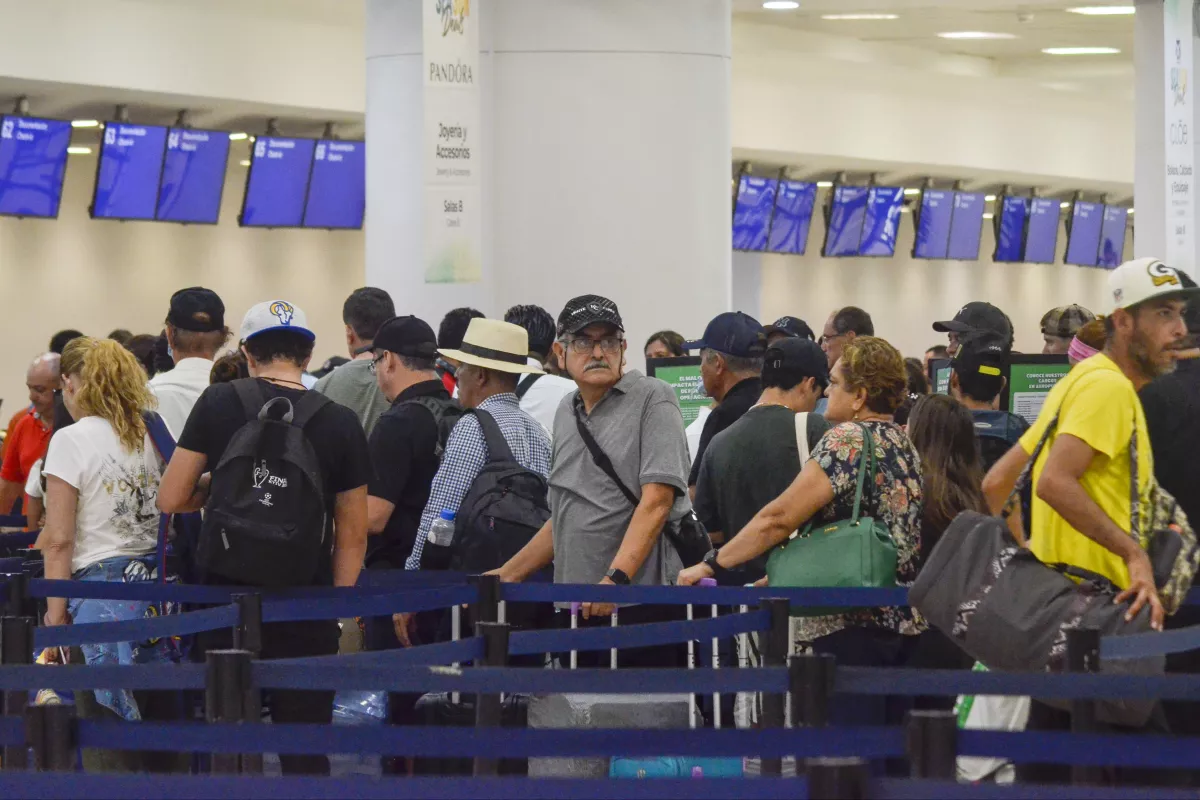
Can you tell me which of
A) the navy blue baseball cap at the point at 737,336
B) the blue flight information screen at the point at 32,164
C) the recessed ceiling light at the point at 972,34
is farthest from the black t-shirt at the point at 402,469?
the recessed ceiling light at the point at 972,34

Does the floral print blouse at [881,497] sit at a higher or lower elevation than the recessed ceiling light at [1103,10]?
lower

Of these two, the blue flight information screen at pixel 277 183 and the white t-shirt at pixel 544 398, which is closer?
the white t-shirt at pixel 544 398

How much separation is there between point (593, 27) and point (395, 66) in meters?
1.11

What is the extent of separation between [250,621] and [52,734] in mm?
1132

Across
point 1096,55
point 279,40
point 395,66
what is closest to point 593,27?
point 395,66

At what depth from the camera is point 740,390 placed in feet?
20.1

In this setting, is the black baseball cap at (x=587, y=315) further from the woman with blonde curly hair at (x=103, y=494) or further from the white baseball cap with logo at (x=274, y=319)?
the woman with blonde curly hair at (x=103, y=494)

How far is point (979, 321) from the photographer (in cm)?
682

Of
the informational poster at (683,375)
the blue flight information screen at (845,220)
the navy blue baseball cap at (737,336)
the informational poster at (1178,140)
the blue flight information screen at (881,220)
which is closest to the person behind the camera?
the navy blue baseball cap at (737,336)

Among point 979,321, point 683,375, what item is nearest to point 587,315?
point 979,321

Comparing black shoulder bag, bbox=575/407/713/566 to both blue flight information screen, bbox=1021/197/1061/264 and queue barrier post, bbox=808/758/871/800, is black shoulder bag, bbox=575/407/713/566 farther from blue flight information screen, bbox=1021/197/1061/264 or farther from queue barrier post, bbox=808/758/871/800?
blue flight information screen, bbox=1021/197/1061/264

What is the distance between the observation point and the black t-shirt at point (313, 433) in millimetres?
4656

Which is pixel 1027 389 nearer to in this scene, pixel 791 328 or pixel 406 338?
pixel 791 328

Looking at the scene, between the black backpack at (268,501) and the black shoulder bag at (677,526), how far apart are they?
703 mm
